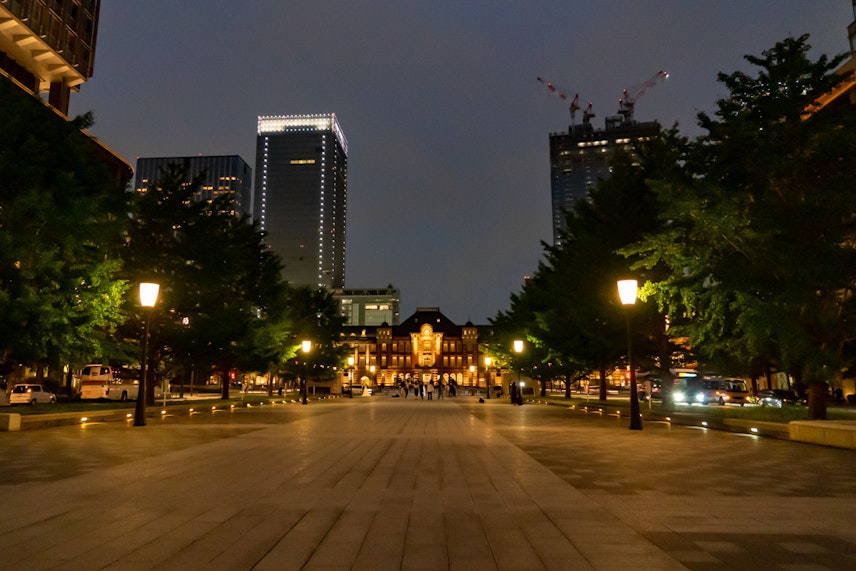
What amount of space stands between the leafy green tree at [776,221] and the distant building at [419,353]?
114 m

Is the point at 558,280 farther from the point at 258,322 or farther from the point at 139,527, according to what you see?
the point at 139,527

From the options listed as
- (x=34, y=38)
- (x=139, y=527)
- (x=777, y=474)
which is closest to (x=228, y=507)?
(x=139, y=527)

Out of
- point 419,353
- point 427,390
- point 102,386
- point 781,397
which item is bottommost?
point 427,390

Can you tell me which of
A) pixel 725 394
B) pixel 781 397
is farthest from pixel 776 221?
pixel 781 397

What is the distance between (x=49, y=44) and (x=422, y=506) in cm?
5492

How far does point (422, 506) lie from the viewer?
277 inches

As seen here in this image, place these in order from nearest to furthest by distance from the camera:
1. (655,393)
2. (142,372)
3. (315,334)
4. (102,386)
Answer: (142,372), (102,386), (315,334), (655,393)

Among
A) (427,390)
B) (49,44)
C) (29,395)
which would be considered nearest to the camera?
(29,395)

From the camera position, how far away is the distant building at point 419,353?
440ft

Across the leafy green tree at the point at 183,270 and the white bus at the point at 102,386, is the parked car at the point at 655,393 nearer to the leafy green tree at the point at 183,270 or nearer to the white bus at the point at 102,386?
the leafy green tree at the point at 183,270

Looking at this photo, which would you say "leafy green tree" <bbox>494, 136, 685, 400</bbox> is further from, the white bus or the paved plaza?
the white bus

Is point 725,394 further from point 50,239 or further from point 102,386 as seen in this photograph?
point 102,386

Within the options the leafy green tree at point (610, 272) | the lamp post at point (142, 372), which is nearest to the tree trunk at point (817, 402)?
the leafy green tree at point (610, 272)

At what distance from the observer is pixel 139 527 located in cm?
582
